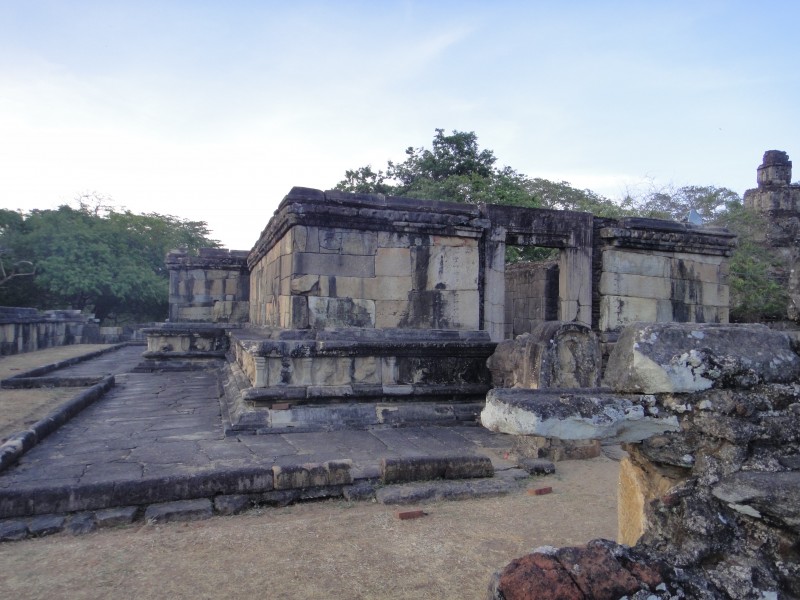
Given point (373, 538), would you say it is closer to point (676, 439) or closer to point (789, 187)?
point (676, 439)

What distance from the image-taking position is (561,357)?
18.5 feet

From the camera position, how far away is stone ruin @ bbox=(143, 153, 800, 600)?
194 cm

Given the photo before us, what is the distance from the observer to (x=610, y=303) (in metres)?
8.52

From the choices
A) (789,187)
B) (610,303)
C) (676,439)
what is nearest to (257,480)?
(676,439)

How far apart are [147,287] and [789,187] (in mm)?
28191

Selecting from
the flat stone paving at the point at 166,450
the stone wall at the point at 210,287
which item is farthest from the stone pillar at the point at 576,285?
the stone wall at the point at 210,287

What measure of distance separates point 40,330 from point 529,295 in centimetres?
1663

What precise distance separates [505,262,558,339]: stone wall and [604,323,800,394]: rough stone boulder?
361 inches

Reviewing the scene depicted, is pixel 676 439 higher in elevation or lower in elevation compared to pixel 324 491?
higher

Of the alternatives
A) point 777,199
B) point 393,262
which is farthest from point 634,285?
point 777,199

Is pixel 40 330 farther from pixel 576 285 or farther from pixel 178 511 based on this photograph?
pixel 178 511

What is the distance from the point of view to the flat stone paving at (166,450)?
394 cm

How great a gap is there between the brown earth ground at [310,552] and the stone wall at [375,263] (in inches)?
117

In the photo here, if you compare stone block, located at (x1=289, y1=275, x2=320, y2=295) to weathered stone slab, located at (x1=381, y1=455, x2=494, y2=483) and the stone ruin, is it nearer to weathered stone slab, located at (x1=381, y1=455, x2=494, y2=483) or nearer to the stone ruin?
the stone ruin
